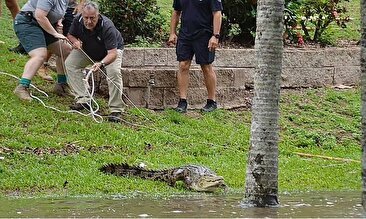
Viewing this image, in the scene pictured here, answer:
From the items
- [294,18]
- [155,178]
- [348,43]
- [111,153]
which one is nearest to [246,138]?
[111,153]

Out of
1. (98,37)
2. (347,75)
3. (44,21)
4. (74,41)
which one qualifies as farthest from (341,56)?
(44,21)

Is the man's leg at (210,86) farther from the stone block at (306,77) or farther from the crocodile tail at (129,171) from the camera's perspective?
the crocodile tail at (129,171)

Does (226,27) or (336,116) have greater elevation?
(226,27)

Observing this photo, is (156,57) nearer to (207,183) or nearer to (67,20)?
(67,20)

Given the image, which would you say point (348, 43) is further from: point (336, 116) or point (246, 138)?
point (246, 138)

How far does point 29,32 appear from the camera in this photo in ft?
40.6

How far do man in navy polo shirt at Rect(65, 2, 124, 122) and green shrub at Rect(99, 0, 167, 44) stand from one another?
7.43 ft

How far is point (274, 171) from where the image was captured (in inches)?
304

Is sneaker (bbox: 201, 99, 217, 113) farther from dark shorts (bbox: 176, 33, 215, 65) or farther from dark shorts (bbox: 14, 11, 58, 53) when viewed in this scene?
dark shorts (bbox: 14, 11, 58, 53)

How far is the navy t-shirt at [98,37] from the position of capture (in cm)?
1212

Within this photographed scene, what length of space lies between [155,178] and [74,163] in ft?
3.40

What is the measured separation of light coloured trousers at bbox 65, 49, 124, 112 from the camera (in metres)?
12.5

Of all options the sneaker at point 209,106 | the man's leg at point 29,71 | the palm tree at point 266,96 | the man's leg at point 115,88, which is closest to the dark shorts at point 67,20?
the man's leg at point 29,71

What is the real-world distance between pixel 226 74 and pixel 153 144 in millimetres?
3082
